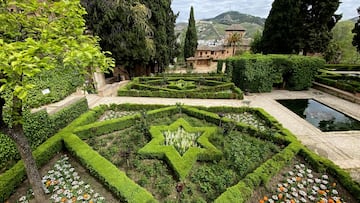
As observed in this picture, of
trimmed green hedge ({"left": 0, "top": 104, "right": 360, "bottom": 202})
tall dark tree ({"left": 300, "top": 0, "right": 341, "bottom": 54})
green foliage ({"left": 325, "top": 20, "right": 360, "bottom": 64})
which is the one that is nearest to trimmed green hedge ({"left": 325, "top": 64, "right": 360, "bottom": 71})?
green foliage ({"left": 325, "top": 20, "right": 360, "bottom": 64})

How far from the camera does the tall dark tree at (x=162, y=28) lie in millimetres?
17469

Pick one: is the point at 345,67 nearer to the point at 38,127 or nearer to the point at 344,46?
the point at 344,46

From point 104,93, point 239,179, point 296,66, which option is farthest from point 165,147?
point 296,66

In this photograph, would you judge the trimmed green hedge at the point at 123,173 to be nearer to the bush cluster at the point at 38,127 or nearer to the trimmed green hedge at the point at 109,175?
the trimmed green hedge at the point at 109,175

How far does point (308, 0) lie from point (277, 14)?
297 centimetres

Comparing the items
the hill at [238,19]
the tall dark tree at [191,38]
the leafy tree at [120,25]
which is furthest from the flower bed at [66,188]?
the hill at [238,19]

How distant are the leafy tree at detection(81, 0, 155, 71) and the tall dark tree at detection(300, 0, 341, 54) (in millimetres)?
16256

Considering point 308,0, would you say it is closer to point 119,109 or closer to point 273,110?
point 273,110

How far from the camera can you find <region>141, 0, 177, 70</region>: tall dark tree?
57.3ft

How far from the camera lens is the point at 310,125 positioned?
8.50 metres

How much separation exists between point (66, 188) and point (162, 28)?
16256 mm

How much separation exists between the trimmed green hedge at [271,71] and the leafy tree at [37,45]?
39.9 ft

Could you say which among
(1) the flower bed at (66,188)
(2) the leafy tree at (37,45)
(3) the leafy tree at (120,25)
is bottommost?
(1) the flower bed at (66,188)

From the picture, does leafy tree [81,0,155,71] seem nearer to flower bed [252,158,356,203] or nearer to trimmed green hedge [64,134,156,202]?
trimmed green hedge [64,134,156,202]
